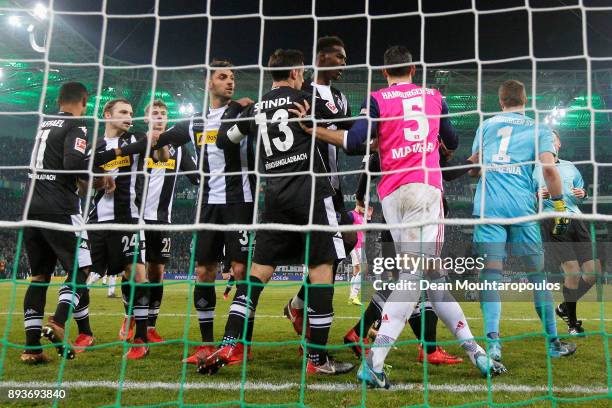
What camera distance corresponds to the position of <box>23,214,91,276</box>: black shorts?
145 inches

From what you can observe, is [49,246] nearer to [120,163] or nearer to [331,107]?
[120,163]

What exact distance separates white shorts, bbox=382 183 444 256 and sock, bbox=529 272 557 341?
3.55ft

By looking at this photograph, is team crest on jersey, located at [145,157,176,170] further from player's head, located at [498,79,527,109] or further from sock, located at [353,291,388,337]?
player's head, located at [498,79,527,109]

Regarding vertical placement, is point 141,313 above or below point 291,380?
above

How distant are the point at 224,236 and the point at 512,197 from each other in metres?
2.19

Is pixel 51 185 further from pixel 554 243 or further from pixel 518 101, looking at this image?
pixel 554 243

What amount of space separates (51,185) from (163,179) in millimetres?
1213

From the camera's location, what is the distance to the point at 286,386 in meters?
2.94

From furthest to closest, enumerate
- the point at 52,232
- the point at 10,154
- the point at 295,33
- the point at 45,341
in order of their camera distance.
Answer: the point at 10,154
the point at 295,33
the point at 45,341
the point at 52,232

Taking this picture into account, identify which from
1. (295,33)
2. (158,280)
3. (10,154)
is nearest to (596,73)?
(295,33)

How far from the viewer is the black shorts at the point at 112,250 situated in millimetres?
4250

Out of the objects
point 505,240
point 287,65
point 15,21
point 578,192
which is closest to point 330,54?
point 287,65

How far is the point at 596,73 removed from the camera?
846 inches

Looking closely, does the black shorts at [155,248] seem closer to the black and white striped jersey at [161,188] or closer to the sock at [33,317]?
the black and white striped jersey at [161,188]
